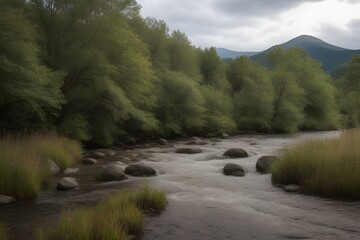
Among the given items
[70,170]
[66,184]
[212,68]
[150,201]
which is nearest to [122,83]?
[70,170]

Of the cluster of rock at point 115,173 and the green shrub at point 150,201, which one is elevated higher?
the green shrub at point 150,201

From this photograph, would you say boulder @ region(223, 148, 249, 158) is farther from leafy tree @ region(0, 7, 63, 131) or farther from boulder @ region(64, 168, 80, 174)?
leafy tree @ region(0, 7, 63, 131)

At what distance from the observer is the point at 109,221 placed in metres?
6.88

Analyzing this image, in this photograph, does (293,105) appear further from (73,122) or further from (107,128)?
(73,122)

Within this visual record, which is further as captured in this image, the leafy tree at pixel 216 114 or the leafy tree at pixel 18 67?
the leafy tree at pixel 216 114

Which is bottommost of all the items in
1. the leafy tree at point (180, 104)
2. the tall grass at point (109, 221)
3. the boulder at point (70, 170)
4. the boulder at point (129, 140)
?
the boulder at point (129, 140)

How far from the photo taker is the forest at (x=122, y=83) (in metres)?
19.0

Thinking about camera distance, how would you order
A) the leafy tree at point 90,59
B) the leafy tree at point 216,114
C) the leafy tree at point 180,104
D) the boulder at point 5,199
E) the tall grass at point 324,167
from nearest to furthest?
the boulder at point 5,199, the tall grass at point 324,167, the leafy tree at point 90,59, the leafy tree at point 180,104, the leafy tree at point 216,114

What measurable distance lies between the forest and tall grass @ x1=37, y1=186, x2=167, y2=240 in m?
9.95

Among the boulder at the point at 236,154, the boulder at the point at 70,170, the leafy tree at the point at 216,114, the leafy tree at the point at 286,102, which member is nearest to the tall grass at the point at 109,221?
→ the boulder at the point at 70,170

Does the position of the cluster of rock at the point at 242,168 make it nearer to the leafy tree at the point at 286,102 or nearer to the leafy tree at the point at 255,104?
the leafy tree at the point at 255,104

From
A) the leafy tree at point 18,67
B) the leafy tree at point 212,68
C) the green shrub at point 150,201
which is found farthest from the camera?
the leafy tree at point 212,68

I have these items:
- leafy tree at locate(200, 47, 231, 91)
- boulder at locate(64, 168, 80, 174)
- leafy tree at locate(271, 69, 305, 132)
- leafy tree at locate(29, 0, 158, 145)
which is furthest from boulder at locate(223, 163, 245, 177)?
leafy tree at locate(200, 47, 231, 91)

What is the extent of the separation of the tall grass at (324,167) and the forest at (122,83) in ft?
38.9
